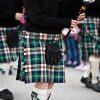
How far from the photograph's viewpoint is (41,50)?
434cm

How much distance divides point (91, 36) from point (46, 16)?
9.59 ft

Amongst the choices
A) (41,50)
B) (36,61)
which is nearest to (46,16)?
(41,50)

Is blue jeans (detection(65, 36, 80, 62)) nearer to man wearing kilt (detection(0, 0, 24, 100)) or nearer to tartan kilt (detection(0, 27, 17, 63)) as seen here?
man wearing kilt (detection(0, 0, 24, 100))

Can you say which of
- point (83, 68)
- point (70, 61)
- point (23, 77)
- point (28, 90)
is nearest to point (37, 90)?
point (23, 77)

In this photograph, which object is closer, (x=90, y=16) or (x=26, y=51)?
(x=26, y=51)

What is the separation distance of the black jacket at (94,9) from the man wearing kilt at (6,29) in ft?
3.74

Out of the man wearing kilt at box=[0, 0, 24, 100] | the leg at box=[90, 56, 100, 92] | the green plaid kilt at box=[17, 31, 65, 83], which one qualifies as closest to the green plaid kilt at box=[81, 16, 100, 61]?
Result: the leg at box=[90, 56, 100, 92]

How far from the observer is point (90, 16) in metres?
6.88

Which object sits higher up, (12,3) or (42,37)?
(12,3)

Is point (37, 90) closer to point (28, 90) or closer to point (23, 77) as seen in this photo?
point (23, 77)

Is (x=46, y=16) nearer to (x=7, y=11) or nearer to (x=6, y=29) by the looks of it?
(x=7, y=11)

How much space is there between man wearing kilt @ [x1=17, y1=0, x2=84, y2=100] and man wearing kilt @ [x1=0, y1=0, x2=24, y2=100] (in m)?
1.24

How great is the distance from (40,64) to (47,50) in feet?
0.52

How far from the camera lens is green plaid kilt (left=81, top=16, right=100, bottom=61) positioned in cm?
696
